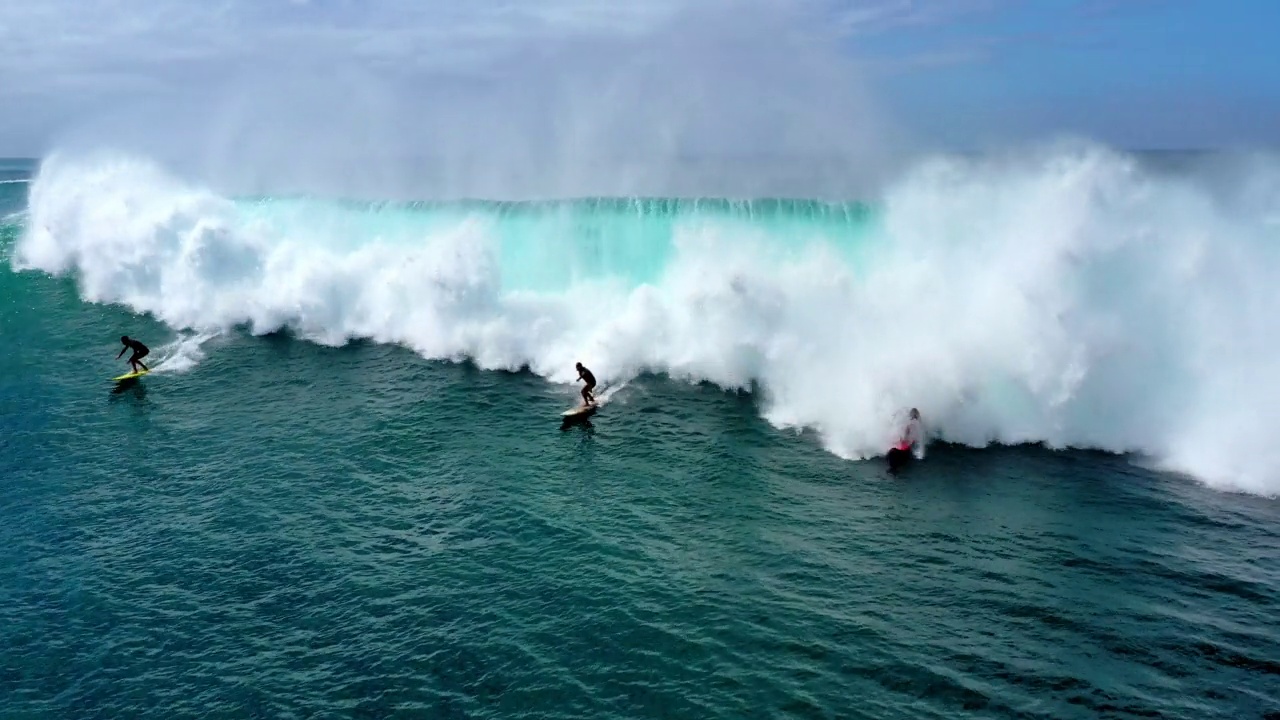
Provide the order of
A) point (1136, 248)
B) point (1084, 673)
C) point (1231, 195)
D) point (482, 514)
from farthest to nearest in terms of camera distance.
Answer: point (1231, 195), point (1136, 248), point (482, 514), point (1084, 673)

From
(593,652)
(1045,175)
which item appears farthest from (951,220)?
(593,652)

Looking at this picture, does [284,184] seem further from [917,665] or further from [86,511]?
[917,665]

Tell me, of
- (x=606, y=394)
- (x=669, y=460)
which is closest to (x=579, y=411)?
(x=606, y=394)

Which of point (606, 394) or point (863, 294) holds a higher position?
point (863, 294)

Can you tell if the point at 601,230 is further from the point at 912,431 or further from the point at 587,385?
the point at 912,431

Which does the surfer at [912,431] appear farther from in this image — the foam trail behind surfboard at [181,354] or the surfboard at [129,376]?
the surfboard at [129,376]

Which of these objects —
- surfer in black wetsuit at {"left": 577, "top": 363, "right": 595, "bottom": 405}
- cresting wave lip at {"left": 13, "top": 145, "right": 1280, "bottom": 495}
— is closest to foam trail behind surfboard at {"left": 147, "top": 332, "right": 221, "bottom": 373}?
cresting wave lip at {"left": 13, "top": 145, "right": 1280, "bottom": 495}
